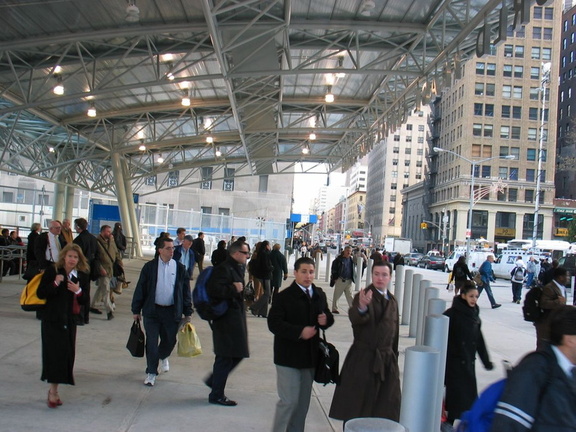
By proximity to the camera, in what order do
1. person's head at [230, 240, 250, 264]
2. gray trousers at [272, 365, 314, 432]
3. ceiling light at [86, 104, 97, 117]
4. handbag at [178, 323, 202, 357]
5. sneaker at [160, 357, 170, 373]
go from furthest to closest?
ceiling light at [86, 104, 97, 117] → sneaker at [160, 357, 170, 373] → handbag at [178, 323, 202, 357] → person's head at [230, 240, 250, 264] → gray trousers at [272, 365, 314, 432]

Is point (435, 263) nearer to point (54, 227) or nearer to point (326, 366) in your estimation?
point (54, 227)

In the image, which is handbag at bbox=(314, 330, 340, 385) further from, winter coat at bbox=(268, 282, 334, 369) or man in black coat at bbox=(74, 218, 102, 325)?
man in black coat at bbox=(74, 218, 102, 325)

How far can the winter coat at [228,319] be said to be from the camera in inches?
235

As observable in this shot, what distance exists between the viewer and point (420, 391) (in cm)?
372

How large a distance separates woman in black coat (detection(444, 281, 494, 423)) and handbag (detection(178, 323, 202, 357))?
2.93 m

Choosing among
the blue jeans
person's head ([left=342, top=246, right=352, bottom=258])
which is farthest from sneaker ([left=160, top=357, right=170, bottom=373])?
person's head ([left=342, top=246, right=352, bottom=258])

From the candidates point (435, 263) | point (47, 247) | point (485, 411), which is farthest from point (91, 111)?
point (435, 263)

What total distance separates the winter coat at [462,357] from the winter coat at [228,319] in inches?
82.0

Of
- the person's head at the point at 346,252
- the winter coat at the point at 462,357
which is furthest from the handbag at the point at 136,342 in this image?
the person's head at the point at 346,252

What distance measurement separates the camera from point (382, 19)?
14914 millimetres

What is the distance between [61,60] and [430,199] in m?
75.0

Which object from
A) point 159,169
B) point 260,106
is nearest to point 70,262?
point 260,106

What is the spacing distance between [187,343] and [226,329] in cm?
97

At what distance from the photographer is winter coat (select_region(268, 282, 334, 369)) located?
15.2ft
